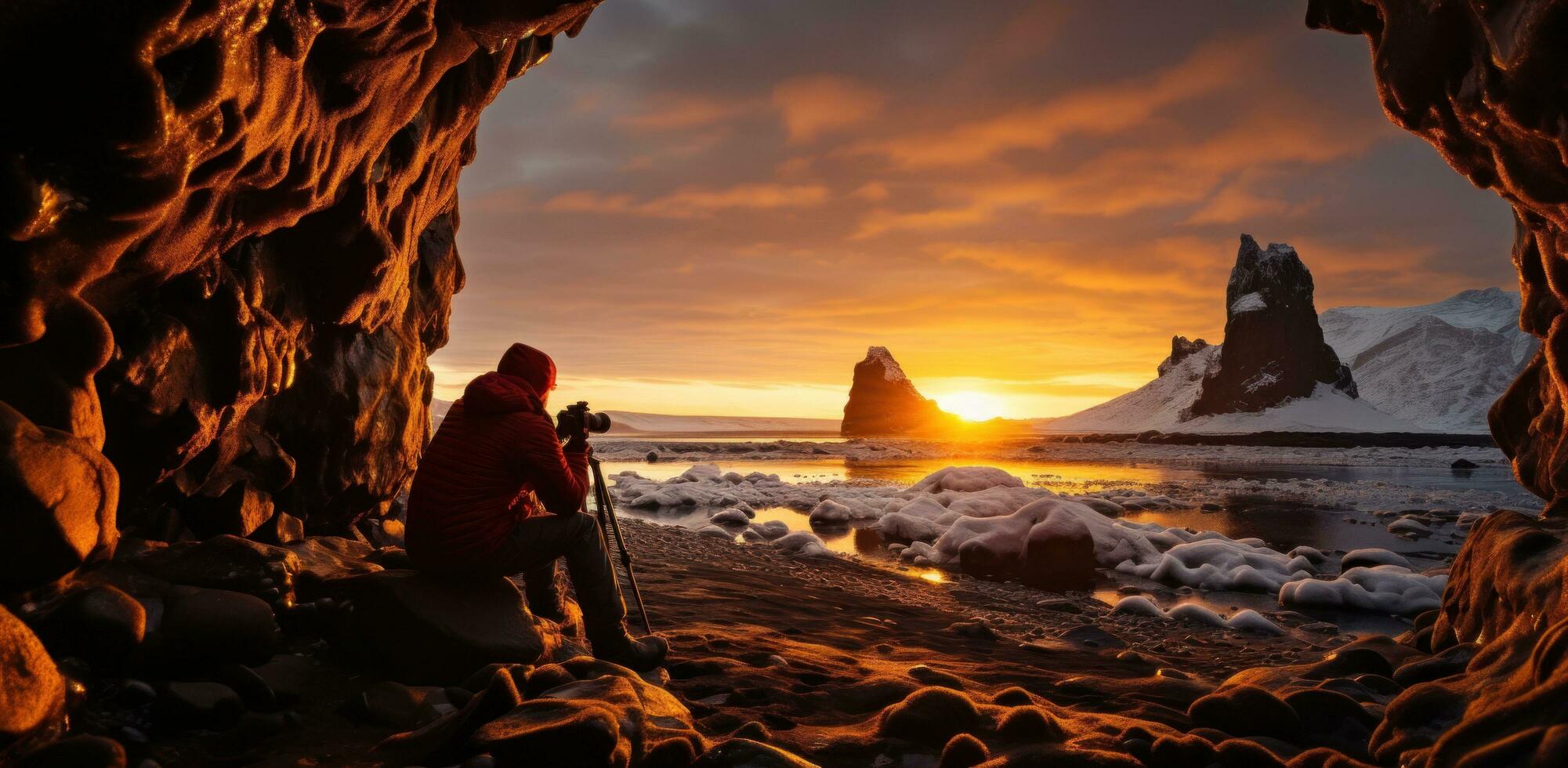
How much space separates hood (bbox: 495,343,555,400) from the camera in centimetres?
486

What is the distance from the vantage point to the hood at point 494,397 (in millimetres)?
4480

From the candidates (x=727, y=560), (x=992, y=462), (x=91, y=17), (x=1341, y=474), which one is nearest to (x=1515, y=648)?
(x=91, y=17)

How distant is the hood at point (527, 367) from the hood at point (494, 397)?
22 cm

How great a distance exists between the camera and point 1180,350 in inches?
3748

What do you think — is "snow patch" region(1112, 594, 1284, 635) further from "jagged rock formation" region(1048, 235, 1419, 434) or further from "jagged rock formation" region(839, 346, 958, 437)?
"jagged rock formation" region(839, 346, 958, 437)

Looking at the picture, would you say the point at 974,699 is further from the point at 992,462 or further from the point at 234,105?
the point at 992,462

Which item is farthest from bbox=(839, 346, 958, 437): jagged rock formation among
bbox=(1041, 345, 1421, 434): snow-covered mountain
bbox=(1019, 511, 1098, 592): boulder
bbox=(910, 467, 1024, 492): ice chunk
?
bbox=(1019, 511, 1098, 592): boulder

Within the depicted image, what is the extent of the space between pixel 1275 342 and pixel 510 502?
82.1 m

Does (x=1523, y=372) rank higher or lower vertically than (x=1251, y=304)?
lower

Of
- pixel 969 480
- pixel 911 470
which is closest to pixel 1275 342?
pixel 911 470

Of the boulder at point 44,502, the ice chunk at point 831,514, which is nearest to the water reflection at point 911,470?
the ice chunk at point 831,514

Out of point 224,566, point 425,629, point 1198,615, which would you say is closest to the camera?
Result: point 425,629

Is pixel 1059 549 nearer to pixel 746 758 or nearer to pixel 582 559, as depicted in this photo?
pixel 582 559

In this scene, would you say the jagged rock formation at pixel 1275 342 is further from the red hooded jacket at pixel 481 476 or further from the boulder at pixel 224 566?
the boulder at pixel 224 566
